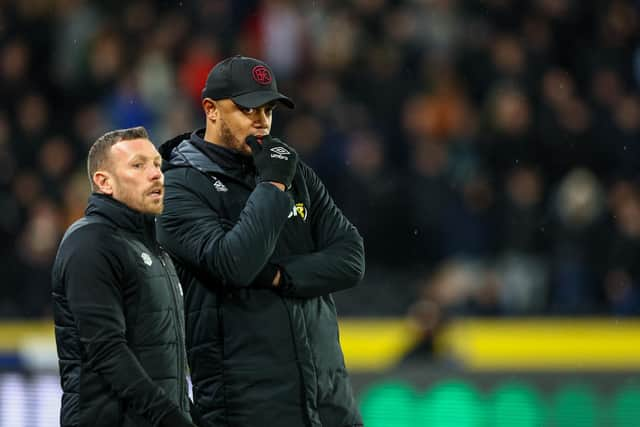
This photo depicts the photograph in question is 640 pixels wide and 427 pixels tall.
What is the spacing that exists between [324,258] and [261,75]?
67 cm

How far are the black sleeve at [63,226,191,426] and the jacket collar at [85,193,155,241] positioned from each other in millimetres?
170

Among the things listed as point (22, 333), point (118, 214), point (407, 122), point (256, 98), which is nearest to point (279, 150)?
point (256, 98)

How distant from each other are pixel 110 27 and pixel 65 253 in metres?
9.43

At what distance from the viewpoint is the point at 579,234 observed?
1010 centimetres

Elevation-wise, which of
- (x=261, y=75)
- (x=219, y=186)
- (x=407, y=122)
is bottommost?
(x=407, y=122)

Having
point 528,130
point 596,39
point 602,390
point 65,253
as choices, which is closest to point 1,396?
point 602,390

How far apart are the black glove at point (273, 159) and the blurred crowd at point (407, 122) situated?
5.54 meters

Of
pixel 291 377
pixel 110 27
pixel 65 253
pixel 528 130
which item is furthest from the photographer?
pixel 110 27

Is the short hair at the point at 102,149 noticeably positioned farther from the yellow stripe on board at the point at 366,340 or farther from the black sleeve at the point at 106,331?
the yellow stripe on board at the point at 366,340

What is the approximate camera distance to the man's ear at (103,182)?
13.2ft

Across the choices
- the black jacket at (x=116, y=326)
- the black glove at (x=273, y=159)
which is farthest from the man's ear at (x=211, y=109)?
the black jacket at (x=116, y=326)

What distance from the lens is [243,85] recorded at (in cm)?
421

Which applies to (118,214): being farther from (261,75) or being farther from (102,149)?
(261,75)

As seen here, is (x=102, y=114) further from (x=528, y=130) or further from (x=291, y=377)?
(x=291, y=377)
